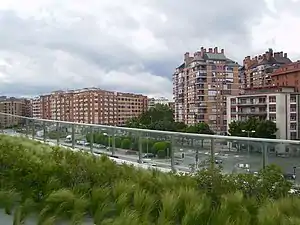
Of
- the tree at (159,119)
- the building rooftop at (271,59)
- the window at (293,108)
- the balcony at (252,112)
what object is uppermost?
the building rooftop at (271,59)

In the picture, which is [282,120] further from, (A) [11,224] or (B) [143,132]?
(A) [11,224]

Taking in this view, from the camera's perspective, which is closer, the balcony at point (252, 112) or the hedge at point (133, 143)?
the hedge at point (133, 143)

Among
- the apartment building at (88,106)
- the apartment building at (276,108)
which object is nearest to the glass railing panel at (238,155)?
the apartment building at (88,106)

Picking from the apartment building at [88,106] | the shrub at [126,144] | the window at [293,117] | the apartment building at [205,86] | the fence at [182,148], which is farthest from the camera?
the apartment building at [205,86]

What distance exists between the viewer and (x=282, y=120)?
7344 cm

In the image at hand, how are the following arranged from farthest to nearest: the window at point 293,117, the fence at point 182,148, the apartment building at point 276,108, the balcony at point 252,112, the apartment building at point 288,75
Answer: the apartment building at point 288,75 < the balcony at point 252,112 < the window at point 293,117 < the apartment building at point 276,108 < the fence at point 182,148

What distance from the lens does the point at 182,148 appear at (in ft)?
26.5

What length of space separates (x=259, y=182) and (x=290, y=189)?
0.41 m

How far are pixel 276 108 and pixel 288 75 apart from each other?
26.2 meters

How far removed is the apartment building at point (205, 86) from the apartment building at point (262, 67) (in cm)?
471

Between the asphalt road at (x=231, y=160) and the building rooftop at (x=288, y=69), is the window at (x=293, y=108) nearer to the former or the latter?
the building rooftop at (x=288, y=69)

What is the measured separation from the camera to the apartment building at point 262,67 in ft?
368

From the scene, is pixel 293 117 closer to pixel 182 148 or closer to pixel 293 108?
pixel 293 108

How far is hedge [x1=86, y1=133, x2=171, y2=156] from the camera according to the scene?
8672 millimetres
